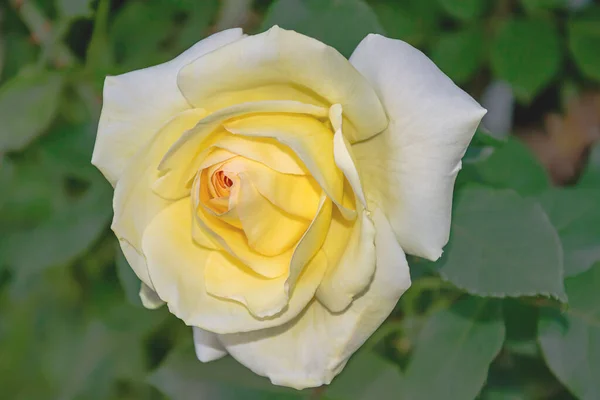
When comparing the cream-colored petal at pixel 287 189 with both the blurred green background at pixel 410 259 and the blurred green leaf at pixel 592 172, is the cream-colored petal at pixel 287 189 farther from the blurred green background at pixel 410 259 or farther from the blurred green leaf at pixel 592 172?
the blurred green leaf at pixel 592 172

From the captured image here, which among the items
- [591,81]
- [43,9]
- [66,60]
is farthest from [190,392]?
[591,81]

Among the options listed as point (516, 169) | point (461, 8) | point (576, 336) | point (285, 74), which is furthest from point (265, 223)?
point (461, 8)

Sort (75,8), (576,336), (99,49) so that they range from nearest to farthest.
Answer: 1. (576,336)
2. (75,8)
3. (99,49)

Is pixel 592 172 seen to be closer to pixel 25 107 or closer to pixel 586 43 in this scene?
pixel 586 43

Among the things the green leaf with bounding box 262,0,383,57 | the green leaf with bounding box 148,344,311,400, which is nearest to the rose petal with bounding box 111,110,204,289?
the green leaf with bounding box 262,0,383,57

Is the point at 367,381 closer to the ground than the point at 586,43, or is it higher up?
closer to the ground

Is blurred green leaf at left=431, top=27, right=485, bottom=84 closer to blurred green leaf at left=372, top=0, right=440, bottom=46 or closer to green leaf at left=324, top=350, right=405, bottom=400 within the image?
blurred green leaf at left=372, top=0, right=440, bottom=46
